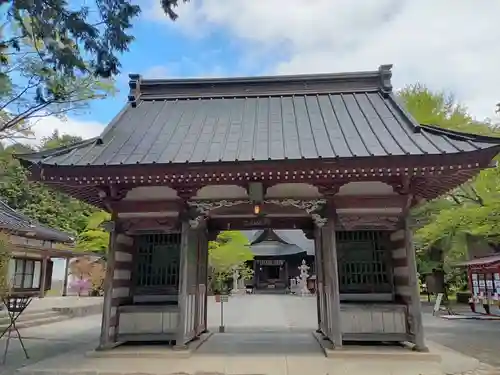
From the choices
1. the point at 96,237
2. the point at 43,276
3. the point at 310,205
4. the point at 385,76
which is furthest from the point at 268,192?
the point at 96,237

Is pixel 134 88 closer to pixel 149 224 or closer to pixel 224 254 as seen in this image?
pixel 149 224

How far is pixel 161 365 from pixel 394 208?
5.00m

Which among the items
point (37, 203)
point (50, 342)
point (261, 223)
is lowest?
point (50, 342)

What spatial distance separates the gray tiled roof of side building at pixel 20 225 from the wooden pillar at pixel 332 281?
14.2m

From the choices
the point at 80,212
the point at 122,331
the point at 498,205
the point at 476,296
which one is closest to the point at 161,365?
the point at 122,331

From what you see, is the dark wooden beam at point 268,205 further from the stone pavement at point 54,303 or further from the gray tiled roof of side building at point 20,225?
the gray tiled roof of side building at point 20,225

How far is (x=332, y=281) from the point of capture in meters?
7.09

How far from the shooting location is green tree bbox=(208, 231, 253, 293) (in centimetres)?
2386

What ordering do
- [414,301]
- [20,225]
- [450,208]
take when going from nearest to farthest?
[414,301] → [450,208] → [20,225]

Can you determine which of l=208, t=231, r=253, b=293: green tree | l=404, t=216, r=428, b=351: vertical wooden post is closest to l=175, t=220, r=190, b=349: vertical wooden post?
l=404, t=216, r=428, b=351: vertical wooden post

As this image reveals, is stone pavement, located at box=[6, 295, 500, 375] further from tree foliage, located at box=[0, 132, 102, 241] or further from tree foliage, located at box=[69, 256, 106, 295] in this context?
tree foliage, located at box=[0, 132, 102, 241]

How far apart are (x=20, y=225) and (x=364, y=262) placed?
15.6 m

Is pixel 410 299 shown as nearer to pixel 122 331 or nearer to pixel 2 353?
pixel 122 331

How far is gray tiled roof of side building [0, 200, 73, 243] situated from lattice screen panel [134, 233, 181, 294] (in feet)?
34.7
